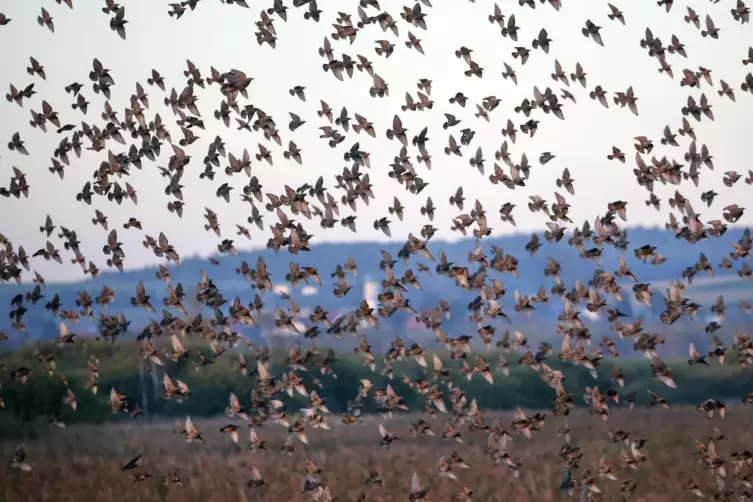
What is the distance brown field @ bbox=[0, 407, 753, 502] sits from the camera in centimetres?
1212

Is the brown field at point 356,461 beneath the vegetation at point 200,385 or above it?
beneath

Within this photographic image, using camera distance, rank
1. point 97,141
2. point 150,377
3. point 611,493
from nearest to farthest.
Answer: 1. point 611,493
2. point 97,141
3. point 150,377

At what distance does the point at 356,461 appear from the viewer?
498 inches

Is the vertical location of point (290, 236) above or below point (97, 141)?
below

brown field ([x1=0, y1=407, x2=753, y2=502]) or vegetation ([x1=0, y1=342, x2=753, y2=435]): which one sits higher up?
vegetation ([x1=0, y1=342, x2=753, y2=435])

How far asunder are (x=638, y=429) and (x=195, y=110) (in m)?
6.96

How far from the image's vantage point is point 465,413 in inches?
522

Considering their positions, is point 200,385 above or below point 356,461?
above

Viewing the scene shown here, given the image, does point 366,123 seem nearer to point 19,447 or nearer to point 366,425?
point 366,425

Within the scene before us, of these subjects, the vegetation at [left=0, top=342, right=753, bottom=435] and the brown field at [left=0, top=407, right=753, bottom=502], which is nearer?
the brown field at [left=0, top=407, right=753, bottom=502]

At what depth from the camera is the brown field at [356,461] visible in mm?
12125

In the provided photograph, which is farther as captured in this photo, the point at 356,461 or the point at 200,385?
the point at 200,385

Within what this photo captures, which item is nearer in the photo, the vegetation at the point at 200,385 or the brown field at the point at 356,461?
the brown field at the point at 356,461

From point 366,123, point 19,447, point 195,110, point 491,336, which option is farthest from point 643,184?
point 19,447
